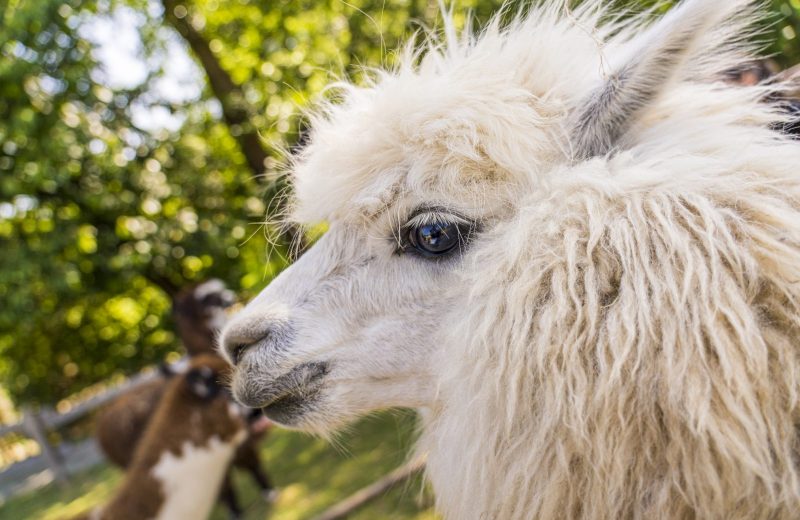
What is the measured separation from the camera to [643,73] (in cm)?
123

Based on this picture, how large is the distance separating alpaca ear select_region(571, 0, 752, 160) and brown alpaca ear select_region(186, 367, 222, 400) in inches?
120

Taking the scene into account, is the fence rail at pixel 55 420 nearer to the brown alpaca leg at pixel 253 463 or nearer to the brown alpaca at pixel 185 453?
the brown alpaca leg at pixel 253 463

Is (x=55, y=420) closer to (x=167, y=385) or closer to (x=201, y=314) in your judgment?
(x=167, y=385)

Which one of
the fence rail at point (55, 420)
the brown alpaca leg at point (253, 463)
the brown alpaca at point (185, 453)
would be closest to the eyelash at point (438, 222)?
the brown alpaca at point (185, 453)

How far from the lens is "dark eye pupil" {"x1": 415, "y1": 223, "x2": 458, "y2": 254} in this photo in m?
1.37

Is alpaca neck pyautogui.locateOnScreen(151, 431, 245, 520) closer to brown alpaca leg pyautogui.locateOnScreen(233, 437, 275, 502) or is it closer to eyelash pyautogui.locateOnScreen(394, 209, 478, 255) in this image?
brown alpaca leg pyautogui.locateOnScreen(233, 437, 275, 502)

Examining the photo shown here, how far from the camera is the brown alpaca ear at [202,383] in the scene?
12.3ft

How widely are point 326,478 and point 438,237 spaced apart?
414 cm

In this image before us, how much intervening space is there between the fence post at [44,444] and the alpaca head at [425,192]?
928cm

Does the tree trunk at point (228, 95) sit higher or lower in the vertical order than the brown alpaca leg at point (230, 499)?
higher

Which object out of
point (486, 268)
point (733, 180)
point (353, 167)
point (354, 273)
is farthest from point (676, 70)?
point (354, 273)

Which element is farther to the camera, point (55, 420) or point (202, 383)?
point (55, 420)

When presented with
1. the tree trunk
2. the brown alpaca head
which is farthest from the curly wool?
the brown alpaca head

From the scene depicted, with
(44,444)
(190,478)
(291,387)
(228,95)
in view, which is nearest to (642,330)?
(291,387)
